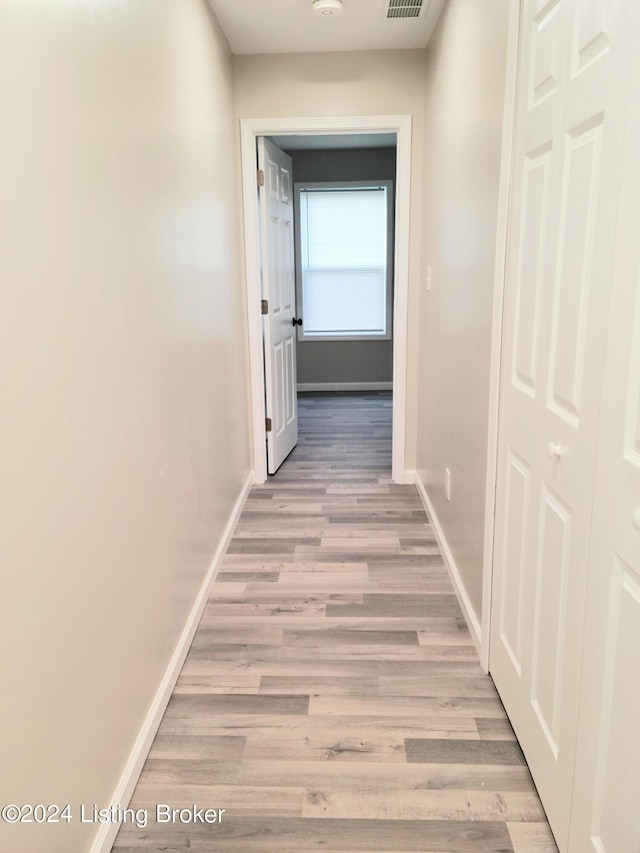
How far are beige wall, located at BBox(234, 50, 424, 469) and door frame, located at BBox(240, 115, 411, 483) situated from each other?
0.17ft

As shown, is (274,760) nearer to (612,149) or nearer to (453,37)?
(612,149)

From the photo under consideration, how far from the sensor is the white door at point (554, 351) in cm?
129

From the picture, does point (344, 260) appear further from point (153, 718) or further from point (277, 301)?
point (153, 718)

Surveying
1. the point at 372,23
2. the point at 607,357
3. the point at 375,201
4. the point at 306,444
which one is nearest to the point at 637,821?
the point at 607,357

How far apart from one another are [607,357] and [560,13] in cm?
88

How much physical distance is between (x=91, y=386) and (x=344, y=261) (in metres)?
5.67

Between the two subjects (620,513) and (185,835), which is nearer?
(620,513)

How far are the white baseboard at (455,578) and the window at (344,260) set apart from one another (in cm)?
345

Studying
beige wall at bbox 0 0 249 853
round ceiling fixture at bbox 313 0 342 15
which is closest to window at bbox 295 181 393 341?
round ceiling fixture at bbox 313 0 342 15

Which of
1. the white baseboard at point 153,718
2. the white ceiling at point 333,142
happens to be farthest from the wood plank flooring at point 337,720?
the white ceiling at point 333,142

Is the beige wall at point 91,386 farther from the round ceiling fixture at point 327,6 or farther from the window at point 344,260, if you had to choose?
the window at point 344,260

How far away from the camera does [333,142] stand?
20.5 ft

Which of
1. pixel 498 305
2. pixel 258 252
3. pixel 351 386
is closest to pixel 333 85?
pixel 258 252

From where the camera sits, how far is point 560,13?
1.51 meters
